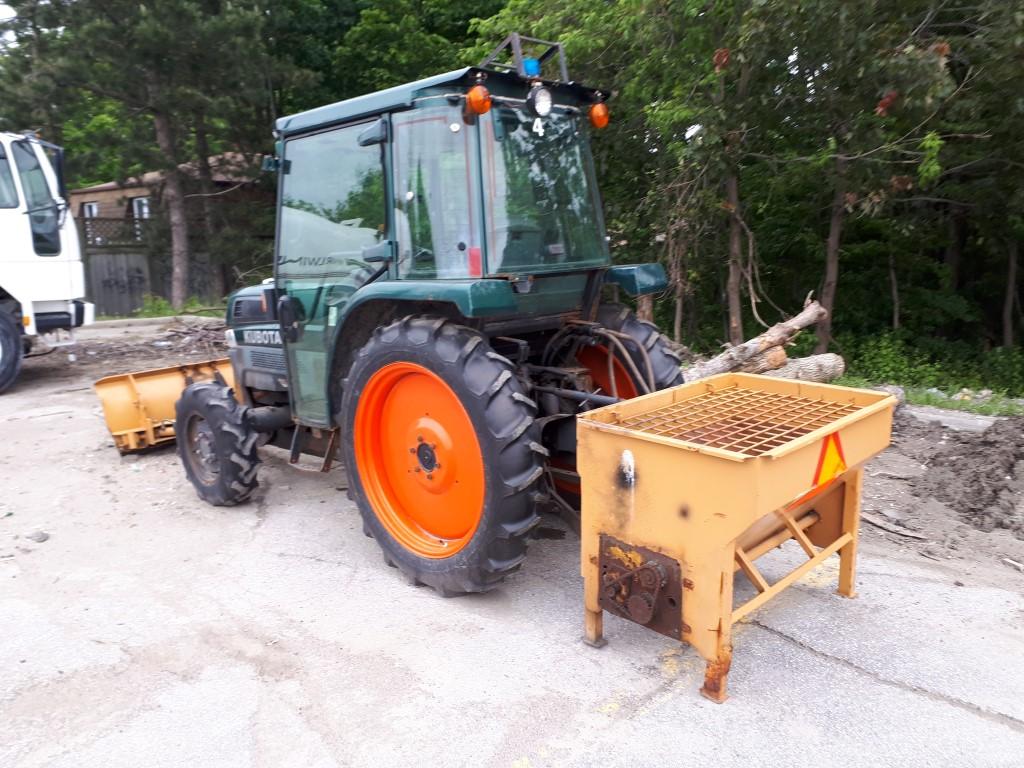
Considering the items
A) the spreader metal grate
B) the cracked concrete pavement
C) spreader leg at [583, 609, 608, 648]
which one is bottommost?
the cracked concrete pavement

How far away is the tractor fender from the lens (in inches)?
130

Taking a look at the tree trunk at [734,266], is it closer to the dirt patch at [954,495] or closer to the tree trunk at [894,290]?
the dirt patch at [954,495]

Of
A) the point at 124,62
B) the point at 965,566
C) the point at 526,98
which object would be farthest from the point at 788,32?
the point at 124,62

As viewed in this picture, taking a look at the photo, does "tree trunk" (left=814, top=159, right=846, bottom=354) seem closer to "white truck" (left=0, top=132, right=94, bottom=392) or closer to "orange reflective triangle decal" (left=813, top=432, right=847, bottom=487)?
"orange reflective triangle decal" (left=813, top=432, right=847, bottom=487)

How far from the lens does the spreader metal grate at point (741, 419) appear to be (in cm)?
299

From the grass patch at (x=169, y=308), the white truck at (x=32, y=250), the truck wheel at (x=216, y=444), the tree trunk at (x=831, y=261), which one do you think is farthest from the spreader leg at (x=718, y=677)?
the grass patch at (x=169, y=308)

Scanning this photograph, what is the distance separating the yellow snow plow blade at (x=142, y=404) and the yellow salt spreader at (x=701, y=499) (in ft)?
12.7

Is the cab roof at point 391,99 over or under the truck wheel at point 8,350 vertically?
over

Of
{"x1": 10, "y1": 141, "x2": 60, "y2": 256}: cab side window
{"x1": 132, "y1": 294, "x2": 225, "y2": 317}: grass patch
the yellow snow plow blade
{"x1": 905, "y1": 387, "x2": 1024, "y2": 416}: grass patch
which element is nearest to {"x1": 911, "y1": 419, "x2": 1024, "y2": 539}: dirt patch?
{"x1": 905, "y1": 387, "x2": 1024, "y2": 416}: grass patch

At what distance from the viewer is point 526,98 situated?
3699 mm

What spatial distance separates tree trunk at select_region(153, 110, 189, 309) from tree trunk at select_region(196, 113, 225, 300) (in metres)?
0.73

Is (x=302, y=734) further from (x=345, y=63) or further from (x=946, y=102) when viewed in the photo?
(x=345, y=63)

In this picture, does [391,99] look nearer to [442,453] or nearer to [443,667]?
[442,453]

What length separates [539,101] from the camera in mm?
3645
